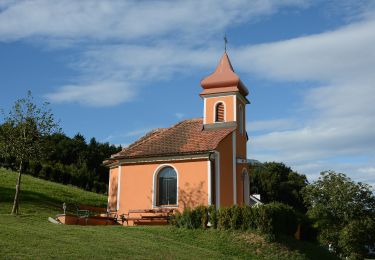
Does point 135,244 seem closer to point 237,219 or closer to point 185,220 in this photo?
point 185,220

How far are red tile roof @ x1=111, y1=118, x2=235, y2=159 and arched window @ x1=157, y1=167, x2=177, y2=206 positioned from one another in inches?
44.6

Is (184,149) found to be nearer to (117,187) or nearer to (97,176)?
(117,187)

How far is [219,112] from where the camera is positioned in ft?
102

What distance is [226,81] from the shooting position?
31.0m

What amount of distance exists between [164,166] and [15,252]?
14.3 metres

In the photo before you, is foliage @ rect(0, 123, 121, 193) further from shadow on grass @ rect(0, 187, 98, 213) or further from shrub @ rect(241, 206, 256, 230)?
shrub @ rect(241, 206, 256, 230)

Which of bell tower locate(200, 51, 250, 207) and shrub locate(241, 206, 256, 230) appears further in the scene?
bell tower locate(200, 51, 250, 207)

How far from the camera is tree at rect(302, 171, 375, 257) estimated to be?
34.2 metres

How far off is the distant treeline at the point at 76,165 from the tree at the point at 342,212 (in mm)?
32191

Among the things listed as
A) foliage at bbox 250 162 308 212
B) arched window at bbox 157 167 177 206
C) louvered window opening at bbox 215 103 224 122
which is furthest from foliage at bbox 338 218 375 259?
foliage at bbox 250 162 308 212

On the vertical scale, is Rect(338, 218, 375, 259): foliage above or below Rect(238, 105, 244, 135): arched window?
below

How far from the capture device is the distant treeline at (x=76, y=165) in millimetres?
58062

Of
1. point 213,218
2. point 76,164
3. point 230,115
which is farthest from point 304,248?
point 76,164

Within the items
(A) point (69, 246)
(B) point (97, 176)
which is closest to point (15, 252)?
(A) point (69, 246)
